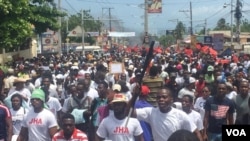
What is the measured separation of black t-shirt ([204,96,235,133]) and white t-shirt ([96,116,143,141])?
7.32ft

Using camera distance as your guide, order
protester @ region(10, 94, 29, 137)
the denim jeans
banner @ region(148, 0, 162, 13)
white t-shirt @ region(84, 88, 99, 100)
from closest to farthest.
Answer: the denim jeans, protester @ region(10, 94, 29, 137), white t-shirt @ region(84, 88, 99, 100), banner @ region(148, 0, 162, 13)

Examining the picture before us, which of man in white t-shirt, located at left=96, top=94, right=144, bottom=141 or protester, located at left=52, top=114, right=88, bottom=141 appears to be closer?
man in white t-shirt, located at left=96, top=94, right=144, bottom=141

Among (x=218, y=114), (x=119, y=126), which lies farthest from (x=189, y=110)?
(x=119, y=126)

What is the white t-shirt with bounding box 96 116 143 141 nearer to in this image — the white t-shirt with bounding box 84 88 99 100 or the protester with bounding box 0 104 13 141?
the protester with bounding box 0 104 13 141

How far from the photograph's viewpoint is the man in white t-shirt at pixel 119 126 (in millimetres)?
7172

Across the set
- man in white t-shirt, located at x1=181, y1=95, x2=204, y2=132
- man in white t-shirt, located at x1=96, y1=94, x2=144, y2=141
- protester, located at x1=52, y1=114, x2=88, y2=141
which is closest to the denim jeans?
man in white t-shirt, located at x1=181, y1=95, x2=204, y2=132

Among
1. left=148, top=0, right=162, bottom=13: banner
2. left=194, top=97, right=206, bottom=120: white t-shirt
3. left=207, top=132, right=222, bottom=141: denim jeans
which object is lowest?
left=207, top=132, right=222, bottom=141: denim jeans

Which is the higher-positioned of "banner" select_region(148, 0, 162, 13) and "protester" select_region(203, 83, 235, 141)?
"banner" select_region(148, 0, 162, 13)

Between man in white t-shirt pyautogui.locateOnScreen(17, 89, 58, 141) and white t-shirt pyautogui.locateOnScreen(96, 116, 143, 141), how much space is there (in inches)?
48.6

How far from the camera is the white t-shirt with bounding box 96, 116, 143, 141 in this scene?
23.5 feet

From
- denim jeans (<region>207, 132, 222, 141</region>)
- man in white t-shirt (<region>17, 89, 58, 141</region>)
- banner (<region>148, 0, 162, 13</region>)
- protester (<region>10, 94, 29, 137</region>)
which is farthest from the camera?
banner (<region>148, 0, 162, 13</region>)

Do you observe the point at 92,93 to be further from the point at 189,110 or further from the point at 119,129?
the point at 119,129

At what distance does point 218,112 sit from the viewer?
9.14m

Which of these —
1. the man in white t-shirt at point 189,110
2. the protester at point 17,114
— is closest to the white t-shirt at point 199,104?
the man in white t-shirt at point 189,110
